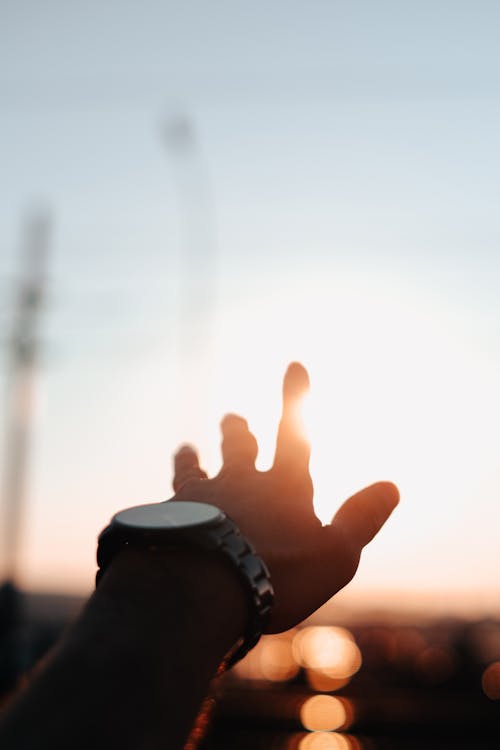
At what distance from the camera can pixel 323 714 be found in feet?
41.0

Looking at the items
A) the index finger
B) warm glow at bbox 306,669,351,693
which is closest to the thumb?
the index finger

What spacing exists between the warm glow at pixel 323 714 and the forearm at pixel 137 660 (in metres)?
9.57

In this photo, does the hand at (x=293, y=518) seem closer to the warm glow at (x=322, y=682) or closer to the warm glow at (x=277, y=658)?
the warm glow at (x=322, y=682)

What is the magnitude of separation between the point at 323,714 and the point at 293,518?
429 inches

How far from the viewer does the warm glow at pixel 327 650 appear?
39.0 metres

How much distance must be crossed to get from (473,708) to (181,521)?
46.1 feet

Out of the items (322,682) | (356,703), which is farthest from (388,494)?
(322,682)

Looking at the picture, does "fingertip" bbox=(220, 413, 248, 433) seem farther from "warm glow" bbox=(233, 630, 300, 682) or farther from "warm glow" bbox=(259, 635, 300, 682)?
"warm glow" bbox=(259, 635, 300, 682)

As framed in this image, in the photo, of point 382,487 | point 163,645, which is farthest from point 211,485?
point 163,645

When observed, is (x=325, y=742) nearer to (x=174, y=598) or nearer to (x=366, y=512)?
(x=366, y=512)

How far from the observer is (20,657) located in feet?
55.9

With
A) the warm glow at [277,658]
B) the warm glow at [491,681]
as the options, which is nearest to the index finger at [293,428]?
the warm glow at [491,681]

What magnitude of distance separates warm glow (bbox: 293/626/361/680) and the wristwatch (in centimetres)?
3147

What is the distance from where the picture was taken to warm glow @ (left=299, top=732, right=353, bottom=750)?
9.26m
